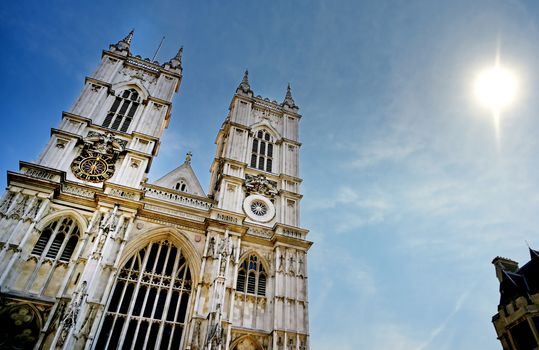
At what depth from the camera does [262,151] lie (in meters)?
29.8

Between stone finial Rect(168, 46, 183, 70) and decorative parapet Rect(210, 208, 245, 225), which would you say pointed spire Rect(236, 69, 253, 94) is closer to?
stone finial Rect(168, 46, 183, 70)

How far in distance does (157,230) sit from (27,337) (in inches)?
304

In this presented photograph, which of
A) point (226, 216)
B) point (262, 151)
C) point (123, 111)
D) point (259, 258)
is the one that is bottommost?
point (259, 258)

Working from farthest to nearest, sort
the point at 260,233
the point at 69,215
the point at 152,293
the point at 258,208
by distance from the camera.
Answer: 1. the point at 258,208
2. the point at 260,233
3. the point at 69,215
4. the point at 152,293

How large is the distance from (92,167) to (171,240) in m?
6.76

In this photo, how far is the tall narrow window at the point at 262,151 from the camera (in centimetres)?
2884

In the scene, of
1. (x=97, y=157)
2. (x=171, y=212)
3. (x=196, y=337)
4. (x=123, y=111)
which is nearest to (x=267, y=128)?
(x=123, y=111)

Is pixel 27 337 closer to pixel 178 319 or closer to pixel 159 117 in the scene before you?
pixel 178 319

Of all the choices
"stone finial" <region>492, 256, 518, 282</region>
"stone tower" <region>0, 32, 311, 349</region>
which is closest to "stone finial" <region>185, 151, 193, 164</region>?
"stone tower" <region>0, 32, 311, 349</region>

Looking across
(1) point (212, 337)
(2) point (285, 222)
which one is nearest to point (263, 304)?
(1) point (212, 337)

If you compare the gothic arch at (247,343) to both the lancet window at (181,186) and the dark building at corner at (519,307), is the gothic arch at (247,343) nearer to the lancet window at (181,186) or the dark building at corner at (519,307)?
the lancet window at (181,186)

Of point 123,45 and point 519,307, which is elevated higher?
point 123,45

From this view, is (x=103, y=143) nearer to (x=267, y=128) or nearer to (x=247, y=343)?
(x=267, y=128)

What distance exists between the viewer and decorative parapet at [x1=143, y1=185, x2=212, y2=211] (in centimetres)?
2334
